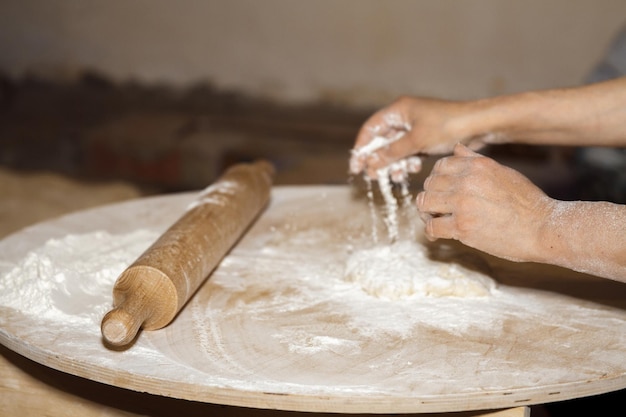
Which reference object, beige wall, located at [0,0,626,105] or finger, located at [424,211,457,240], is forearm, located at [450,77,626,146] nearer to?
finger, located at [424,211,457,240]

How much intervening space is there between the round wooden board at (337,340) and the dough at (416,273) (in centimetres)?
2

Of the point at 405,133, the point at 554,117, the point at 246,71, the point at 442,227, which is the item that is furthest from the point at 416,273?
the point at 246,71

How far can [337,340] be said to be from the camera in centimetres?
157

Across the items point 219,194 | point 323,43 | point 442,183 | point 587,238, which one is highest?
point 323,43

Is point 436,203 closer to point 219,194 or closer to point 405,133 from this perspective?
point 405,133

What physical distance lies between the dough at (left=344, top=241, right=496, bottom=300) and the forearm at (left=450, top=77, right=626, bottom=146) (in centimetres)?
35

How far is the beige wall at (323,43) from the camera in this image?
189 inches

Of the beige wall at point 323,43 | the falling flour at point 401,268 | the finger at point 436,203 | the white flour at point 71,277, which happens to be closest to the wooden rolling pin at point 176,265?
the white flour at point 71,277

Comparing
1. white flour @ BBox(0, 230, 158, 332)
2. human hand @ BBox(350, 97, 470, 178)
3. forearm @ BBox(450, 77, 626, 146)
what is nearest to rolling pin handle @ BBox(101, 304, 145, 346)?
white flour @ BBox(0, 230, 158, 332)

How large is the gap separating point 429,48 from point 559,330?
12.1ft

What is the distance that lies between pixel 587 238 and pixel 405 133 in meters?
0.74

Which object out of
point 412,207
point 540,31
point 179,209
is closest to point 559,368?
point 412,207

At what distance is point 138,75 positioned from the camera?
585cm

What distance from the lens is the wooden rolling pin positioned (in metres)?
1.49
